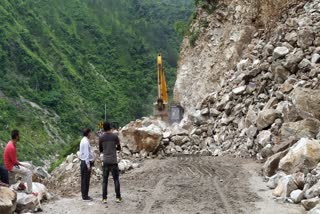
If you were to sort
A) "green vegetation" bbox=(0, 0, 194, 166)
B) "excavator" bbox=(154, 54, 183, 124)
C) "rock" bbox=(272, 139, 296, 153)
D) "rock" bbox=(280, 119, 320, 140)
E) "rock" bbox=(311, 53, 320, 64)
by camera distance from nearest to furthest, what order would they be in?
"rock" bbox=(272, 139, 296, 153), "rock" bbox=(280, 119, 320, 140), "rock" bbox=(311, 53, 320, 64), "excavator" bbox=(154, 54, 183, 124), "green vegetation" bbox=(0, 0, 194, 166)

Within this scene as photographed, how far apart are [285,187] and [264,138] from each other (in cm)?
532

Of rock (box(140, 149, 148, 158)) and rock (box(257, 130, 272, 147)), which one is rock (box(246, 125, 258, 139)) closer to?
rock (box(257, 130, 272, 147))

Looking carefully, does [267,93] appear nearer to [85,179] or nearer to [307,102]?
[307,102]

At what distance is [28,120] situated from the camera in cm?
6969

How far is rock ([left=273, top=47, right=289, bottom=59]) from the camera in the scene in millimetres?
17938

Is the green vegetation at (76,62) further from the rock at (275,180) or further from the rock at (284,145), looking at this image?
the rock at (275,180)

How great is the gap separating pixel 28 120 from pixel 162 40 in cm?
5947

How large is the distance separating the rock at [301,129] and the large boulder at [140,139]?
6063 millimetres

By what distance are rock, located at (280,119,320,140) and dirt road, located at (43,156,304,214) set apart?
1303 mm

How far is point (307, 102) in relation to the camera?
14.3 metres

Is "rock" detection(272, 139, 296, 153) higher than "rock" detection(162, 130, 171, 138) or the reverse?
the reverse

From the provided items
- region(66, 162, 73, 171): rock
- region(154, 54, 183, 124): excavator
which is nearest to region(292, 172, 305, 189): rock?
region(66, 162, 73, 171): rock

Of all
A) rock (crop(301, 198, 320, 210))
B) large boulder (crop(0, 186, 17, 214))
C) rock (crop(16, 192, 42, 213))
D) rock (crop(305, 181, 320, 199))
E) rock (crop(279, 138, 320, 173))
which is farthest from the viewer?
rock (crop(279, 138, 320, 173))

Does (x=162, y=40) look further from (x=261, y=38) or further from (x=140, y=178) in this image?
(x=140, y=178)
